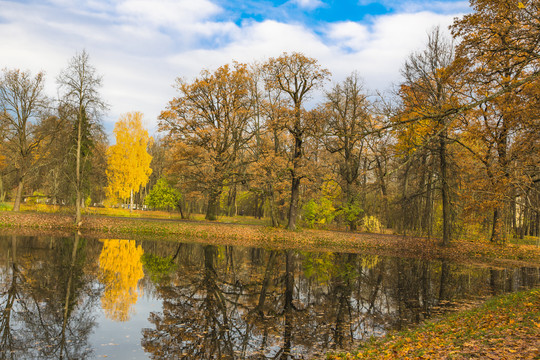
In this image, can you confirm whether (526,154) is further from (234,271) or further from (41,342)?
(41,342)

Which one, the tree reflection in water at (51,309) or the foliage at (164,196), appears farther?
the foliage at (164,196)

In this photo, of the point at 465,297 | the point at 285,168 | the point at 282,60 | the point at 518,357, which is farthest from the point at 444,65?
the point at 518,357

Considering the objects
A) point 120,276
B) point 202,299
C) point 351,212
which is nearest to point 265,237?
point 351,212

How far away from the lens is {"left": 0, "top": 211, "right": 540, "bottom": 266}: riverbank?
24.0 m

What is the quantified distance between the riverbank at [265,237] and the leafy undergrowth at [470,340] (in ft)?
53.6

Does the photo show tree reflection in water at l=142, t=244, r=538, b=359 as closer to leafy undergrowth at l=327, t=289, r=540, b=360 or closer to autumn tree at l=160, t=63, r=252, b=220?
leafy undergrowth at l=327, t=289, r=540, b=360

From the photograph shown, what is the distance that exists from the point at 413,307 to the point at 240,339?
6.42 metres

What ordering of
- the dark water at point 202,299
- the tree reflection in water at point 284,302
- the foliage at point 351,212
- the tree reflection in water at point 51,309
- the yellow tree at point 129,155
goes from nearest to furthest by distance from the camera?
1. the tree reflection in water at point 51,309
2. the dark water at point 202,299
3. the tree reflection in water at point 284,302
4. the foliage at point 351,212
5. the yellow tree at point 129,155

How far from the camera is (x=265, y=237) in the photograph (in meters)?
26.5

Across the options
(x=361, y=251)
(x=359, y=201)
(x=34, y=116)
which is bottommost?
(x=361, y=251)

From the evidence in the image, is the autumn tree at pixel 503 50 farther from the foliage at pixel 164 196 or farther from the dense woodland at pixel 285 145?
the foliage at pixel 164 196

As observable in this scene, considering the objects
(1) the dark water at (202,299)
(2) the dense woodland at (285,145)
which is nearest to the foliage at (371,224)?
(2) the dense woodland at (285,145)

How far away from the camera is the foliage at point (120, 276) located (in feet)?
31.0

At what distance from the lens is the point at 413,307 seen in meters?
11.2
